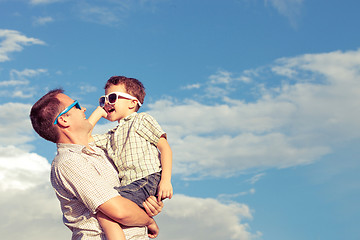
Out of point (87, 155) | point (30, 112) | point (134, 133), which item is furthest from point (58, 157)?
point (134, 133)

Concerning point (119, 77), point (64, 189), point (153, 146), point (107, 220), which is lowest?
point (107, 220)

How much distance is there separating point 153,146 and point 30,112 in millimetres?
1528

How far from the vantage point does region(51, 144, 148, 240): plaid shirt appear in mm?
4273

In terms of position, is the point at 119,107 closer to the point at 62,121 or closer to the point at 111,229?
the point at 62,121

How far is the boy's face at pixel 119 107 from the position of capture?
564 centimetres

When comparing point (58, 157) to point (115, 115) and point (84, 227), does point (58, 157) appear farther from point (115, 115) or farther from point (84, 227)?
point (115, 115)

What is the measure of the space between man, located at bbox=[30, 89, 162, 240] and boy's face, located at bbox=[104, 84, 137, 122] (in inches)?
25.0

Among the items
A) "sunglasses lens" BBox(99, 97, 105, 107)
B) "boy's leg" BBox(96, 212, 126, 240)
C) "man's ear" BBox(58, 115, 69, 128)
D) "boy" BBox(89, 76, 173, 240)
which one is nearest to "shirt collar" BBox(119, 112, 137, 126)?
"boy" BBox(89, 76, 173, 240)

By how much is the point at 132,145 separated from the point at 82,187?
1.10m

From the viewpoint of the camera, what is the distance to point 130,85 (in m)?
5.80

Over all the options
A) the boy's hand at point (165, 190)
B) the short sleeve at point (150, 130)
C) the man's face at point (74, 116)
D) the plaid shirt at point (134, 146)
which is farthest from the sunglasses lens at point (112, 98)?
the boy's hand at point (165, 190)

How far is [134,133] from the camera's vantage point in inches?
209

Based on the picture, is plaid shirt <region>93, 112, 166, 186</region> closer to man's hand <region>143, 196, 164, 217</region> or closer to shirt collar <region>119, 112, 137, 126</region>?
shirt collar <region>119, 112, 137, 126</region>

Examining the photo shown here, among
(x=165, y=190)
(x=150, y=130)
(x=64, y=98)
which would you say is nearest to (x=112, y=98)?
(x=150, y=130)
